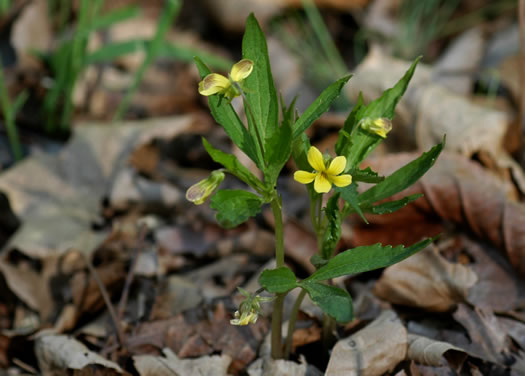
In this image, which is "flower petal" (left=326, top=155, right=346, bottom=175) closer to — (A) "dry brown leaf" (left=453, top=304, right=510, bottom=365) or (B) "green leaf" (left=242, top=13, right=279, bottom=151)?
(B) "green leaf" (left=242, top=13, right=279, bottom=151)

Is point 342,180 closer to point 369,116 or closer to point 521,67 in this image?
point 369,116

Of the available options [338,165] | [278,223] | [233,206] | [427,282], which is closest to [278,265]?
[278,223]

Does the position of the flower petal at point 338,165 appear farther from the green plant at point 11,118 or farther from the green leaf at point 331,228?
the green plant at point 11,118

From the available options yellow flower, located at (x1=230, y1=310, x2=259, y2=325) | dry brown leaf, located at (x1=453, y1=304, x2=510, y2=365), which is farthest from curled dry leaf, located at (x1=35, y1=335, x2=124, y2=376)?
dry brown leaf, located at (x1=453, y1=304, x2=510, y2=365)

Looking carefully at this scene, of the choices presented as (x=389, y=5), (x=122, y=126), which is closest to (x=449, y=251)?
(x=122, y=126)

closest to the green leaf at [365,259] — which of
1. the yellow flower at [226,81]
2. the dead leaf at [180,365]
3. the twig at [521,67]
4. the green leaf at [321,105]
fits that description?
the green leaf at [321,105]

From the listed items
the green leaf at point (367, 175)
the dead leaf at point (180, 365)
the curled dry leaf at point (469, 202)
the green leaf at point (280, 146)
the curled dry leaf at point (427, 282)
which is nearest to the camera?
the green leaf at point (280, 146)
